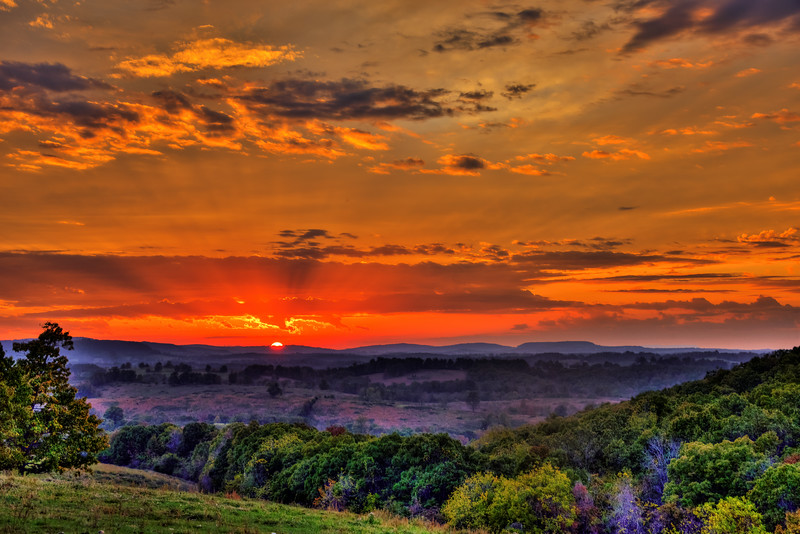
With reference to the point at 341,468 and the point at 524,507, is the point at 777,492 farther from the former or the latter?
the point at 341,468

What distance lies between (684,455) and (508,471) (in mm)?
24779

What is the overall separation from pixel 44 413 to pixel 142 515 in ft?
24.3

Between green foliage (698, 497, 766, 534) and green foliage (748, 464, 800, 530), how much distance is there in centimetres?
133

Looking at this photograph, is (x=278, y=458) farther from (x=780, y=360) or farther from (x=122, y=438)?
(x=780, y=360)

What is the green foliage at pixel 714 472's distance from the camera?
46.1 m

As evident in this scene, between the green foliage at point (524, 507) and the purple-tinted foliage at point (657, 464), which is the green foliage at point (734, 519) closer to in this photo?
the purple-tinted foliage at point (657, 464)

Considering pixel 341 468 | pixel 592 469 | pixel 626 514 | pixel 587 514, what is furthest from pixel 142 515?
pixel 592 469

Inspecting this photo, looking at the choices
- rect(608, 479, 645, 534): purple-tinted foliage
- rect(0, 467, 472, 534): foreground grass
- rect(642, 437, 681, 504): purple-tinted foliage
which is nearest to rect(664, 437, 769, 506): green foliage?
rect(608, 479, 645, 534): purple-tinted foliage

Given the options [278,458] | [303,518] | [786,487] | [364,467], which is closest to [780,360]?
[786,487]

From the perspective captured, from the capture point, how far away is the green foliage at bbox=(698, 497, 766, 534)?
4019 cm

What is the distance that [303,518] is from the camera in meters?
38.4

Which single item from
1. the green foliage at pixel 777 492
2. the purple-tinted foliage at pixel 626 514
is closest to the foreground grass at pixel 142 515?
the purple-tinted foliage at pixel 626 514

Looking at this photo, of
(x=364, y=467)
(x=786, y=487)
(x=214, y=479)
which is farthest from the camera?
(x=214, y=479)

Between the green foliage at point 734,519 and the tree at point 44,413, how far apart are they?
39.5 m
